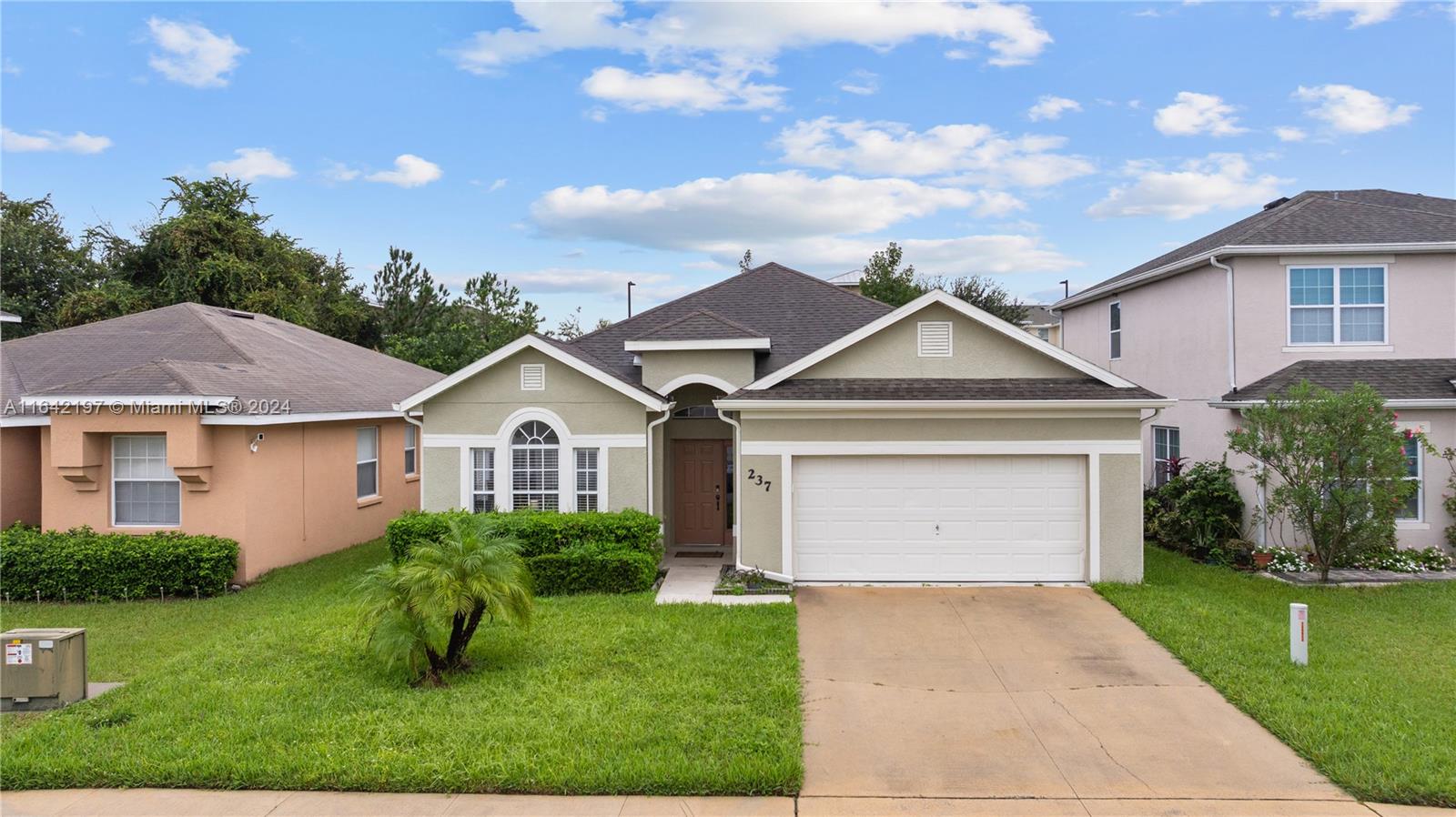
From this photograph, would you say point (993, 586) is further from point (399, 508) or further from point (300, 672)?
point (399, 508)

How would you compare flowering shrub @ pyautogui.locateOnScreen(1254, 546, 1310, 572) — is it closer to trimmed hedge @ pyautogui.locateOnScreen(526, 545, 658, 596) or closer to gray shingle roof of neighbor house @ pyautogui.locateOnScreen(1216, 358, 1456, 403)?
gray shingle roof of neighbor house @ pyautogui.locateOnScreen(1216, 358, 1456, 403)

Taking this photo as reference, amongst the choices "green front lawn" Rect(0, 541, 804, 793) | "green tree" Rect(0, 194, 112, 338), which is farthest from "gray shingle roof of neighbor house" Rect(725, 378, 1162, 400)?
→ "green tree" Rect(0, 194, 112, 338)

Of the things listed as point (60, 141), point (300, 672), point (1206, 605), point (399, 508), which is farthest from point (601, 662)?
point (60, 141)

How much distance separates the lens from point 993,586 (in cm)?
1215

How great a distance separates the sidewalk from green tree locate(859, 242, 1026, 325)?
2906cm

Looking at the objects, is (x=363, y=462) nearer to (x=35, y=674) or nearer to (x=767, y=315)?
(x=767, y=315)

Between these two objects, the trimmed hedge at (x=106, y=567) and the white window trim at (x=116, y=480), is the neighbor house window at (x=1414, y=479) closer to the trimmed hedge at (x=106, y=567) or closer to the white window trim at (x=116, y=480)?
the trimmed hedge at (x=106, y=567)

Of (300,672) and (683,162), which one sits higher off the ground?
(683,162)

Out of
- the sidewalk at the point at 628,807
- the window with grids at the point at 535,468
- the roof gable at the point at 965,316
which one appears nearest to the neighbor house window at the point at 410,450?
the window with grids at the point at 535,468

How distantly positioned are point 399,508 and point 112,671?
396 inches

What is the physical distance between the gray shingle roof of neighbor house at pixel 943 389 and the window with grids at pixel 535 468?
3.38m

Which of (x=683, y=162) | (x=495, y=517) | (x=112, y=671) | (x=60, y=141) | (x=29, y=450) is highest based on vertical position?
(x=60, y=141)

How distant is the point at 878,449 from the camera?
12.2 metres

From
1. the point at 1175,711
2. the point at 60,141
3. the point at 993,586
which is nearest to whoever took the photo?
the point at 1175,711
